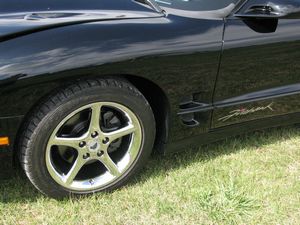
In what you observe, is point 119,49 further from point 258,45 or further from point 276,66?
point 276,66

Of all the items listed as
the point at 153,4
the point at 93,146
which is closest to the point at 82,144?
the point at 93,146

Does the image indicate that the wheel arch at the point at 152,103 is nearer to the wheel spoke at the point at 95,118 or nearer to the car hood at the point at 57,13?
Answer: the wheel spoke at the point at 95,118

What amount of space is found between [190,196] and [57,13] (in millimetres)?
1360

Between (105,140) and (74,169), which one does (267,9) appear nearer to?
(105,140)

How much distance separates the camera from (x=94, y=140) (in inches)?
102

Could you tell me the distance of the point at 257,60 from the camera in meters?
2.83

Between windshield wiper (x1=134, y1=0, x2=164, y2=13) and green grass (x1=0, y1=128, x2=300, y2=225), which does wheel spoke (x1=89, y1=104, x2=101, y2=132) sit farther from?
windshield wiper (x1=134, y1=0, x2=164, y2=13)

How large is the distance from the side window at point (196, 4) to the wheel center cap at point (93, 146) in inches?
37.0

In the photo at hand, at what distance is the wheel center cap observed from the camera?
260 cm

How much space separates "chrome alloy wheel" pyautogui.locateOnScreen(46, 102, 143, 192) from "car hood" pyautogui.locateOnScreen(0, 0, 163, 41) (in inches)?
19.2

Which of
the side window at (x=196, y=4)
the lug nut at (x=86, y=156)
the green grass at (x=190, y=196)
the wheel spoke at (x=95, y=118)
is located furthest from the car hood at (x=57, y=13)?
the green grass at (x=190, y=196)

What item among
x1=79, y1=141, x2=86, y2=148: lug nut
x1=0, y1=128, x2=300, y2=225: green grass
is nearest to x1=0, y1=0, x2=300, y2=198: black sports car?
x1=79, y1=141, x2=86, y2=148: lug nut

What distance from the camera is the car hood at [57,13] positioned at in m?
2.35

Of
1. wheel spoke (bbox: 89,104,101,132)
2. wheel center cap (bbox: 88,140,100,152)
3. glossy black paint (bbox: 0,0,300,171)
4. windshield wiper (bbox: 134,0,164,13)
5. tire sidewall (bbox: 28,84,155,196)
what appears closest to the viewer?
glossy black paint (bbox: 0,0,300,171)
